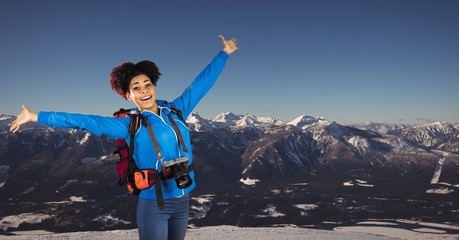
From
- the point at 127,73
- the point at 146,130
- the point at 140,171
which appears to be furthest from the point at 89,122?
the point at 127,73

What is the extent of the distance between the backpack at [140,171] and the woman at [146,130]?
8cm

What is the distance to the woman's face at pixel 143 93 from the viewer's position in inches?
181

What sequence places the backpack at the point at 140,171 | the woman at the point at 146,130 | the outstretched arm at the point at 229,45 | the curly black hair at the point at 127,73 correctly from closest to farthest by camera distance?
the woman at the point at 146,130 → the backpack at the point at 140,171 → the curly black hair at the point at 127,73 → the outstretched arm at the point at 229,45

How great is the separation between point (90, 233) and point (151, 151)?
101 ft

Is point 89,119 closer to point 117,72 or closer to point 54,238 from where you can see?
point 117,72

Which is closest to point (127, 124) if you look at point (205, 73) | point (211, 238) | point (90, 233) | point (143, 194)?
point (143, 194)

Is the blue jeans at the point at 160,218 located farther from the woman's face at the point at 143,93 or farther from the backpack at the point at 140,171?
the woman's face at the point at 143,93

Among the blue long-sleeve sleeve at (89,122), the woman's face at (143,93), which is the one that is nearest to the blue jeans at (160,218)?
the blue long-sleeve sleeve at (89,122)

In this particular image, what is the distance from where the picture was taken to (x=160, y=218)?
4.33 meters

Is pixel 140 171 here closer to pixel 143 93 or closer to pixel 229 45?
pixel 143 93

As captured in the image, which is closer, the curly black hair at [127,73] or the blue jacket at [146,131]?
the blue jacket at [146,131]

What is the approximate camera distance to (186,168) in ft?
14.8

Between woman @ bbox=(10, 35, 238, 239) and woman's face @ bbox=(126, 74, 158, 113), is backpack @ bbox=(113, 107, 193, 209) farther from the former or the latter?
woman's face @ bbox=(126, 74, 158, 113)

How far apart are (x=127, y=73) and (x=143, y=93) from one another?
1.61 ft
